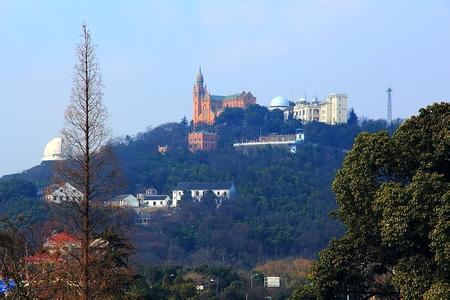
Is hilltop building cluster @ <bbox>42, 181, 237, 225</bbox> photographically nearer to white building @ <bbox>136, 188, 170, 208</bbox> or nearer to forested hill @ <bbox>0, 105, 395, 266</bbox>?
white building @ <bbox>136, 188, 170, 208</bbox>

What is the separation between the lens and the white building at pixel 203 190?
262 ft

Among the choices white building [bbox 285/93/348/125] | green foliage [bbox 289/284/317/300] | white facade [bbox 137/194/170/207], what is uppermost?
white building [bbox 285/93/348/125]

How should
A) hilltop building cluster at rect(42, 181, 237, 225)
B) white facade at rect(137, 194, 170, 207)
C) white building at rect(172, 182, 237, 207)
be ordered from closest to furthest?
hilltop building cluster at rect(42, 181, 237, 225) → white building at rect(172, 182, 237, 207) → white facade at rect(137, 194, 170, 207)

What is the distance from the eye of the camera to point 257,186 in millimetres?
82250

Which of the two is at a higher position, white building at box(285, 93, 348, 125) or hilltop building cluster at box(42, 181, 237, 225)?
white building at box(285, 93, 348, 125)

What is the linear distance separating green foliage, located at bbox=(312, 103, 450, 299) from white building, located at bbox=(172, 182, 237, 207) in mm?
63408

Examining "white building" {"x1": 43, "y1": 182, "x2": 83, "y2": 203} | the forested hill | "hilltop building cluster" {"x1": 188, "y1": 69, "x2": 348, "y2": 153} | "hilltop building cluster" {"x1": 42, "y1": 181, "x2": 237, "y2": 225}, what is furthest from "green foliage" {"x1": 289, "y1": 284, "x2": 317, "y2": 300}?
"hilltop building cluster" {"x1": 188, "y1": 69, "x2": 348, "y2": 153}

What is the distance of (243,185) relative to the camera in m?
83.1

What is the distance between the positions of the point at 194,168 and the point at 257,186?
332 inches

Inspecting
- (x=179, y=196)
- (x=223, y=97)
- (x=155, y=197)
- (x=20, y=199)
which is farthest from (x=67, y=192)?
(x=223, y=97)

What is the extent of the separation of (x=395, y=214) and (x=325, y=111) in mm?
86999

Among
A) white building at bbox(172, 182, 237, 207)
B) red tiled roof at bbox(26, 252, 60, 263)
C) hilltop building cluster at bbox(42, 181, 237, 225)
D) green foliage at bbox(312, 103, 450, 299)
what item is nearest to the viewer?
green foliage at bbox(312, 103, 450, 299)

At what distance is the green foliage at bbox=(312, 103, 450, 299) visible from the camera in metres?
14.3

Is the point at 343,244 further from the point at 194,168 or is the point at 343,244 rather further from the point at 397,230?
the point at 194,168
